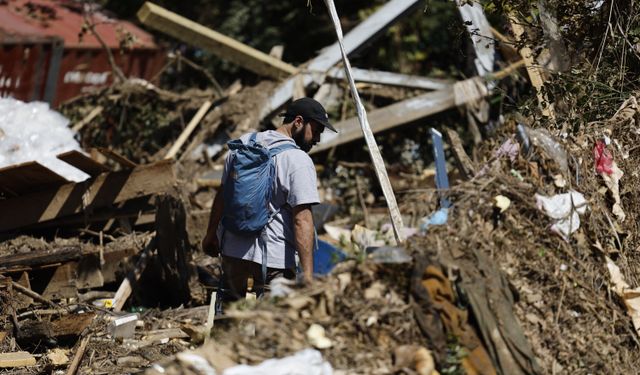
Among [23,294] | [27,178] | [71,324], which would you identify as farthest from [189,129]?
[71,324]

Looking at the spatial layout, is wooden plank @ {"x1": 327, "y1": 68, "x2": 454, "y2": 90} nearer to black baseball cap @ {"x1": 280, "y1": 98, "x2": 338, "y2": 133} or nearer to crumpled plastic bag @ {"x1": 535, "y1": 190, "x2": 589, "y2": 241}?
black baseball cap @ {"x1": 280, "y1": 98, "x2": 338, "y2": 133}

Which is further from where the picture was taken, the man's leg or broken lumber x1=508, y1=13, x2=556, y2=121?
broken lumber x1=508, y1=13, x2=556, y2=121

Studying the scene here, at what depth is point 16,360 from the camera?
611cm

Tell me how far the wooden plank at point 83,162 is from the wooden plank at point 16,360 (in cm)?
182

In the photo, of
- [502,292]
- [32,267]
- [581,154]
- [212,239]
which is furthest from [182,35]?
[502,292]

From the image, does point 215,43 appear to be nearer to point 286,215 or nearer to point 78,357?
point 78,357

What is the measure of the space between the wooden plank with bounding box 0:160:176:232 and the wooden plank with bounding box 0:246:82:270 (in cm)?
56

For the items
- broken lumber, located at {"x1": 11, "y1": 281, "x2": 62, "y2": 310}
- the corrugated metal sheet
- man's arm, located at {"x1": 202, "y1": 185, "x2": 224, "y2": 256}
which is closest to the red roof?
the corrugated metal sheet

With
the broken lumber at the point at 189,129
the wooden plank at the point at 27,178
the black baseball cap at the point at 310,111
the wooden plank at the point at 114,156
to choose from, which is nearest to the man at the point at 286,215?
the black baseball cap at the point at 310,111

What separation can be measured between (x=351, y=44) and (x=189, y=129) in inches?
82.6

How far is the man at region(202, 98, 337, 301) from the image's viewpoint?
17.0ft

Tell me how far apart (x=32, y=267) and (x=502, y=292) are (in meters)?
4.07

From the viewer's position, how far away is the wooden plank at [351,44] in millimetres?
10531

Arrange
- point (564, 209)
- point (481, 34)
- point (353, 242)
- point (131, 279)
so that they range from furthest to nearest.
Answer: point (481, 34) → point (131, 279) → point (564, 209) → point (353, 242)
